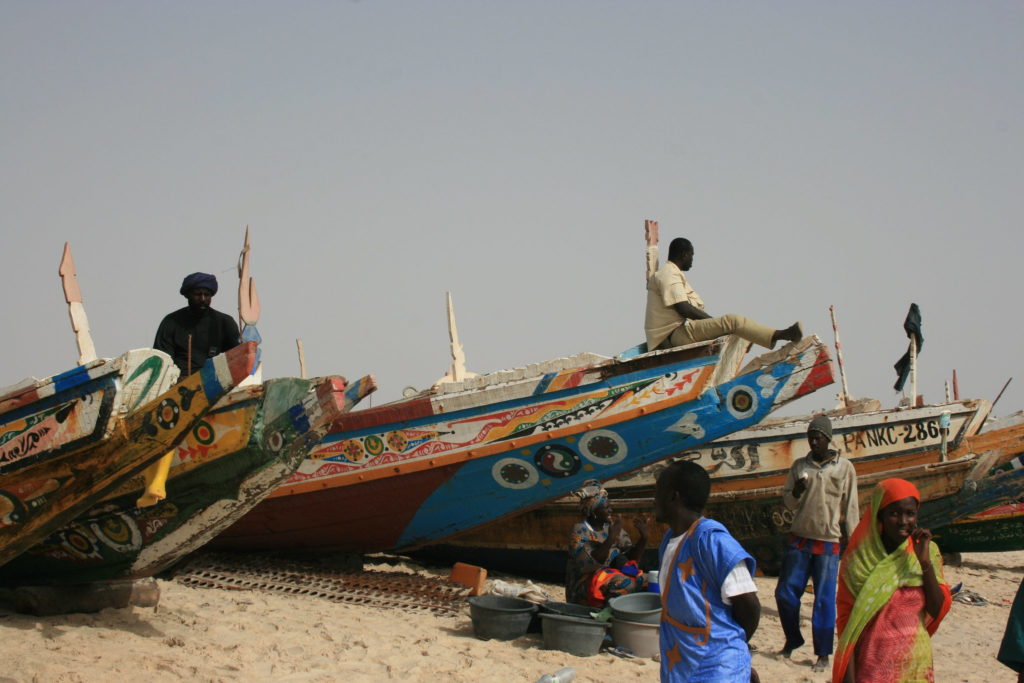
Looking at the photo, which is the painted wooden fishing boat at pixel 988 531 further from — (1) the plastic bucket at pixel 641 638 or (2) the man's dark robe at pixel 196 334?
(2) the man's dark robe at pixel 196 334

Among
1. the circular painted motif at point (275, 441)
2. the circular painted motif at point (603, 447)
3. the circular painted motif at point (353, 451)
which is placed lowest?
the circular painted motif at point (603, 447)

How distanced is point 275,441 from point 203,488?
2.01 feet

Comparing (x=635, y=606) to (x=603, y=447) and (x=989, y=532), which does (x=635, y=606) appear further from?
(x=989, y=532)

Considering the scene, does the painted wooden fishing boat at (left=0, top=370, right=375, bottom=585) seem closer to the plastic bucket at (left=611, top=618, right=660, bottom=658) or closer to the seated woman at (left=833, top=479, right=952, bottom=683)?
the plastic bucket at (left=611, top=618, right=660, bottom=658)

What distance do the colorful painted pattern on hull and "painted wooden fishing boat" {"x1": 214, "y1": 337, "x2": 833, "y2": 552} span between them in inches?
127

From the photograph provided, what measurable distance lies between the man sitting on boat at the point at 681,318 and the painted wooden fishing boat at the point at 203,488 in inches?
129

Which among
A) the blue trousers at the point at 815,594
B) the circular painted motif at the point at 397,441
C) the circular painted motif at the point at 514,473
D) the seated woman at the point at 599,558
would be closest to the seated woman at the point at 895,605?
the blue trousers at the point at 815,594

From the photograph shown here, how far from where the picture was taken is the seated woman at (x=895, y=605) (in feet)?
12.9

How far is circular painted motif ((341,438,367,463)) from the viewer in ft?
29.0

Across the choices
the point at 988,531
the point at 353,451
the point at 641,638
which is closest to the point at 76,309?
the point at 353,451

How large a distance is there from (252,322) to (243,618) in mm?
1935

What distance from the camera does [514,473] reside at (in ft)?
28.8

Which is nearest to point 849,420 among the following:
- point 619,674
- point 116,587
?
point 619,674

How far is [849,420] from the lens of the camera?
33.6 ft
